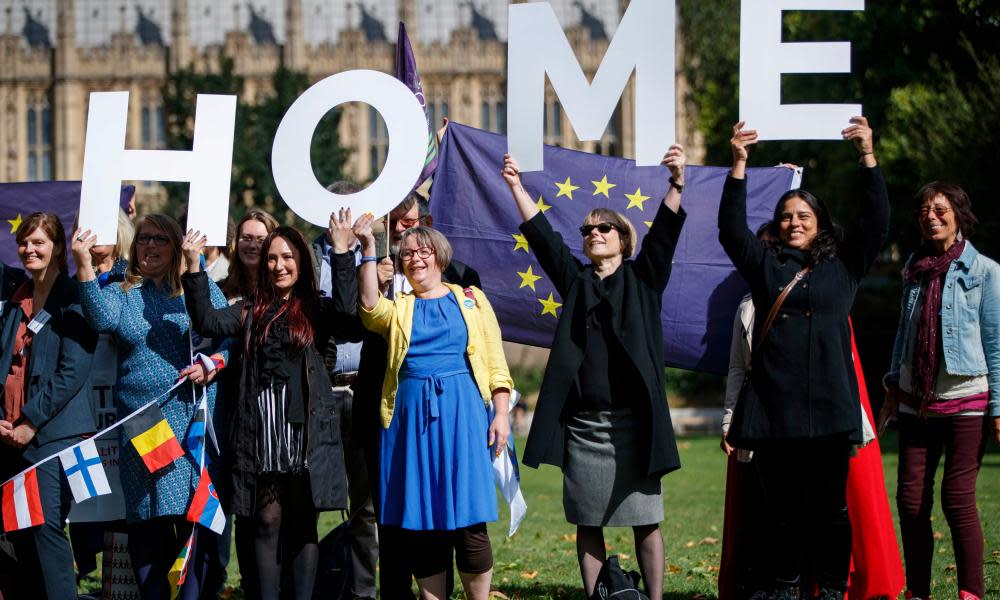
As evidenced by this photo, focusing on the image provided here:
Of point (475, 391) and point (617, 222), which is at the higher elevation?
point (617, 222)

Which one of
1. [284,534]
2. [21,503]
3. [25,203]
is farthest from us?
[25,203]

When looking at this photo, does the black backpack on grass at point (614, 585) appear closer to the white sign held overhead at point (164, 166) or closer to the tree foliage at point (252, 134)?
the white sign held overhead at point (164, 166)

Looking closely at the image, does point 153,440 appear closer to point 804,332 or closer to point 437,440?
point 437,440

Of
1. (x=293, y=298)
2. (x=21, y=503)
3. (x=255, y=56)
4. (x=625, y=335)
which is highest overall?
(x=255, y=56)

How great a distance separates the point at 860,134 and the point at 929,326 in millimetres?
1099

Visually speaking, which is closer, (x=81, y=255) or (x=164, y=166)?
(x=81, y=255)

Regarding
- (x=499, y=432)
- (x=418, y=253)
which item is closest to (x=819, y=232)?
(x=499, y=432)

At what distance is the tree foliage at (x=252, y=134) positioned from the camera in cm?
3956

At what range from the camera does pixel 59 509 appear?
18.2ft

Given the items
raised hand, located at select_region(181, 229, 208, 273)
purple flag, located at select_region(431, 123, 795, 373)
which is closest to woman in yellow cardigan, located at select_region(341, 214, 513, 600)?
raised hand, located at select_region(181, 229, 208, 273)

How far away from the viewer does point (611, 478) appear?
5.11 m

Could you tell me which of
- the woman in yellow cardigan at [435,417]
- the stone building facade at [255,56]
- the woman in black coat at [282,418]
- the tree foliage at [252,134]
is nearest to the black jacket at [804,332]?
the woman in yellow cardigan at [435,417]

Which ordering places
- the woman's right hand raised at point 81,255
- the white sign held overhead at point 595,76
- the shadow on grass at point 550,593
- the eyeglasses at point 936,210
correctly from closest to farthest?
1. the woman's right hand raised at point 81,255
2. the white sign held overhead at point 595,76
3. the eyeglasses at point 936,210
4. the shadow on grass at point 550,593

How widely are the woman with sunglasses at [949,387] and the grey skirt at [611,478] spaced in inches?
54.0
